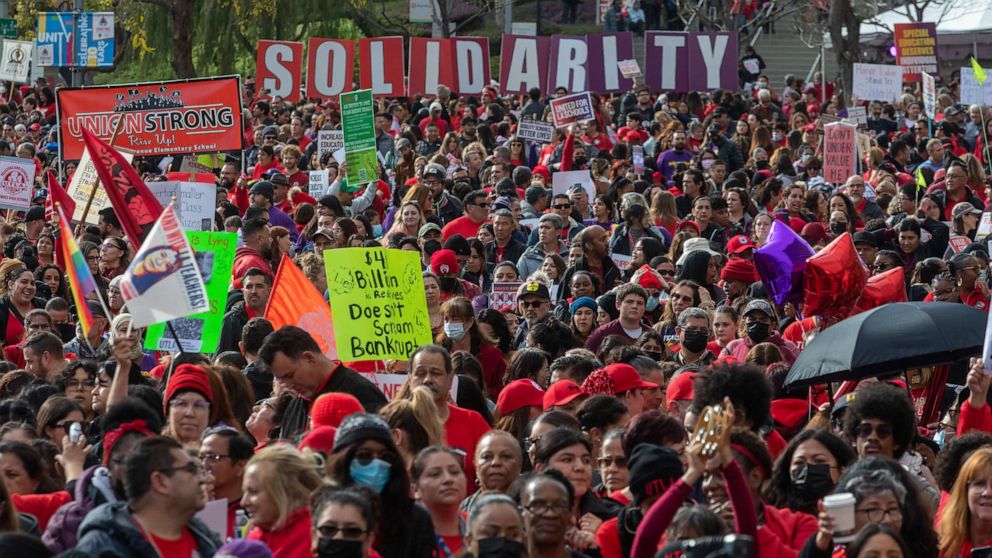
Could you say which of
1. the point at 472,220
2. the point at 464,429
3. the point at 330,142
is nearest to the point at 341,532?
the point at 464,429

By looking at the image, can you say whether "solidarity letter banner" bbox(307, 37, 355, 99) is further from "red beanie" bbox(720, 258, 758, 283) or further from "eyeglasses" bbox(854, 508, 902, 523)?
"eyeglasses" bbox(854, 508, 902, 523)

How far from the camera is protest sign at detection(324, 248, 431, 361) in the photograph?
928 centimetres

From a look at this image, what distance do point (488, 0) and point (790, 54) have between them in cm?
817

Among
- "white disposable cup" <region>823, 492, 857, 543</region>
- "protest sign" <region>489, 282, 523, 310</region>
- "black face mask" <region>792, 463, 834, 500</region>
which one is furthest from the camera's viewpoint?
"protest sign" <region>489, 282, 523, 310</region>

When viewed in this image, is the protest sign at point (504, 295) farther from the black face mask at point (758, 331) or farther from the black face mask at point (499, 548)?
the black face mask at point (499, 548)

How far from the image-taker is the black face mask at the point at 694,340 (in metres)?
10.2

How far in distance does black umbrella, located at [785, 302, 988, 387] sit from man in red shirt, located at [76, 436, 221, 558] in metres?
3.49

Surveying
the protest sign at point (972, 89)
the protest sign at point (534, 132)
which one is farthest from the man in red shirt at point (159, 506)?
the protest sign at point (972, 89)

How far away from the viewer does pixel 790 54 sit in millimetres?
43719

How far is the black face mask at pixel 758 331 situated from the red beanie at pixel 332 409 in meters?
3.41

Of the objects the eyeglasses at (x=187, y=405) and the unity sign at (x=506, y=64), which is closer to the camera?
the eyeglasses at (x=187, y=405)

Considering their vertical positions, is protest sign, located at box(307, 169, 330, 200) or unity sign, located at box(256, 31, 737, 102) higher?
unity sign, located at box(256, 31, 737, 102)

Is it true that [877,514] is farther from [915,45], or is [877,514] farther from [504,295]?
[915,45]

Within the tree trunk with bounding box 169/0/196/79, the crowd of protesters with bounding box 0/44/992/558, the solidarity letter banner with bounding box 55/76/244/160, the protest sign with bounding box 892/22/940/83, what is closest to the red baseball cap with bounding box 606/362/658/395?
the crowd of protesters with bounding box 0/44/992/558
